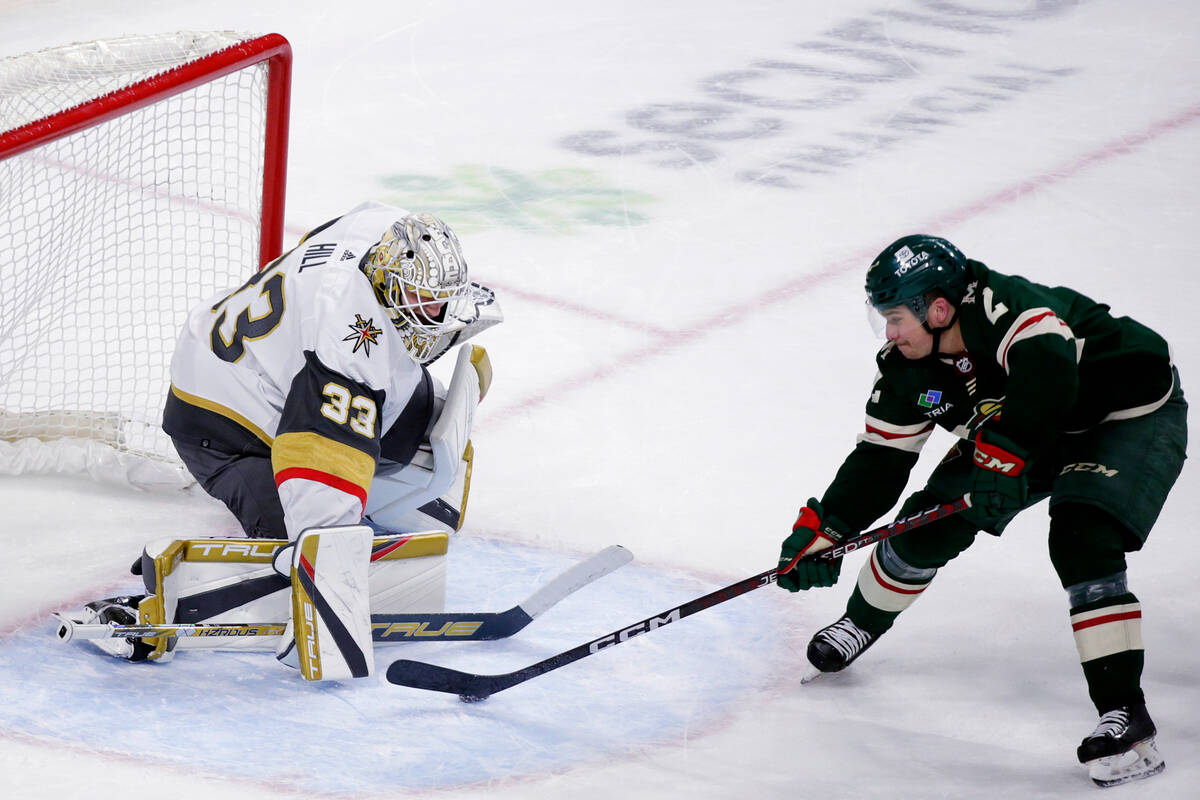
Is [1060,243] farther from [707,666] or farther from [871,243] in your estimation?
[707,666]

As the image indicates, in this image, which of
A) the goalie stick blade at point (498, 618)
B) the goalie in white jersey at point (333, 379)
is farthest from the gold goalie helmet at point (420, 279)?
the goalie stick blade at point (498, 618)

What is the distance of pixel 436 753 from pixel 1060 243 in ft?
9.87

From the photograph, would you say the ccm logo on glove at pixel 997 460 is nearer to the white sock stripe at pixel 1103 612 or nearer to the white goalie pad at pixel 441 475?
the white sock stripe at pixel 1103 612

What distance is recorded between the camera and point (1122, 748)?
7.41 feet

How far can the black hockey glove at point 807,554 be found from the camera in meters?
2.52

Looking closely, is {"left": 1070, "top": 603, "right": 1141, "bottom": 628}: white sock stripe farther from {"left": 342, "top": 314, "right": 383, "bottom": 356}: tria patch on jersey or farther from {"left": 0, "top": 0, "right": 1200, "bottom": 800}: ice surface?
{"left": 342, "top": 314, "right": 383, "bottom": 356}: tria patch on jersey

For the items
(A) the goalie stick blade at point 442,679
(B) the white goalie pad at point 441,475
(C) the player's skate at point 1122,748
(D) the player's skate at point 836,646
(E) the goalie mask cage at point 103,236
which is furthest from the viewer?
(E) the goalie mask cage at point 103,236

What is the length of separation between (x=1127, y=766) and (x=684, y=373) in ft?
5.89

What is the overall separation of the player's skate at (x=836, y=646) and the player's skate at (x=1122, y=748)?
1.53 ft

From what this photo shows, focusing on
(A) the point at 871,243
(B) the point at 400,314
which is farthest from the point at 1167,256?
(B) the point at 400,314

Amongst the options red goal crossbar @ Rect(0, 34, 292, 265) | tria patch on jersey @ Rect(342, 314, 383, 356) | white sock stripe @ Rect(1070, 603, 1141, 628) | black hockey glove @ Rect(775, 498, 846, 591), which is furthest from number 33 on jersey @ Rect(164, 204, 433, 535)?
white sock stripe @ Rect(1070, 603, 1141, 628)

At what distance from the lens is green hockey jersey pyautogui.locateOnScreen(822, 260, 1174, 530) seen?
2270mm

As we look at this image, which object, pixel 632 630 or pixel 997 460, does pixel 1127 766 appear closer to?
pixel 997 460

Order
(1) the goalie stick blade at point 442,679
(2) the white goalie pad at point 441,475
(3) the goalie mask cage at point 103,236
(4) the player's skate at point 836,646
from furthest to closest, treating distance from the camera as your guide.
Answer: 1. (3) the goalie mask cage at point 103,236
2. (2) the white goalie pad at point 441,475
3. (4) the player's skate at point 836,646
4. (1) the goalie stick blade at point 442,679
